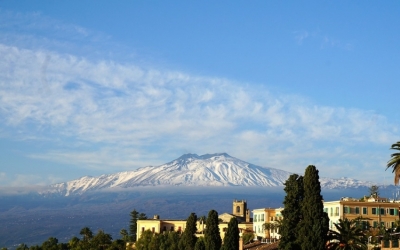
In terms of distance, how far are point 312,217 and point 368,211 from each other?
30.5 metres

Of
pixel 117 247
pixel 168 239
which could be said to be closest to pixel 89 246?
pixel 117 247

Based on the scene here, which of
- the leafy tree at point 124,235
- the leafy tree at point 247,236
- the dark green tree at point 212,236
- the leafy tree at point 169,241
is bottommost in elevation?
the leafy tree at point 124,235

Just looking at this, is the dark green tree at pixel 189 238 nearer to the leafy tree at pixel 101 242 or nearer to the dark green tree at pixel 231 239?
the dark green tree at pixel 231 239

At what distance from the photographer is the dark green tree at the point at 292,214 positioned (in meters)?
72.8

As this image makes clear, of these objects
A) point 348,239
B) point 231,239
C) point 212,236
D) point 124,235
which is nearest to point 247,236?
point 212,236

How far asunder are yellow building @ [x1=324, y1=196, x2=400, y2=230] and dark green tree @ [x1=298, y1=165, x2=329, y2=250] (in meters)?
26.2

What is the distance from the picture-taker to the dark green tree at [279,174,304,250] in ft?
239

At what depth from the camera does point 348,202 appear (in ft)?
320

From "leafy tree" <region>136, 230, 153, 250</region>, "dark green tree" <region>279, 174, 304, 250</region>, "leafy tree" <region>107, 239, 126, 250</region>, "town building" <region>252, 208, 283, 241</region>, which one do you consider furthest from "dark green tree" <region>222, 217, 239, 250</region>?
"leafy tree" <region>107, 239, 126, 250</region>

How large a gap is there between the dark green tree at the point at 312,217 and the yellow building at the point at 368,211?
86.0 feet

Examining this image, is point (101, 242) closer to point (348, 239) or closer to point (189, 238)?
point (189, 238)

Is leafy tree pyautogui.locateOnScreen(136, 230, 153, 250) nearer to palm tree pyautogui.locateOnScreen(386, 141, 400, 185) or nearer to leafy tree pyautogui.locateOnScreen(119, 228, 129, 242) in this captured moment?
leafy tree pyautogui.locateOnScreen(119, 228, 129, 242)

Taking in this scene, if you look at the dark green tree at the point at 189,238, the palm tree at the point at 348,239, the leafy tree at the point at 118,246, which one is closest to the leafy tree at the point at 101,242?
the leafy tree at the point at 118,246

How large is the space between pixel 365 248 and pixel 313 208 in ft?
22.1
